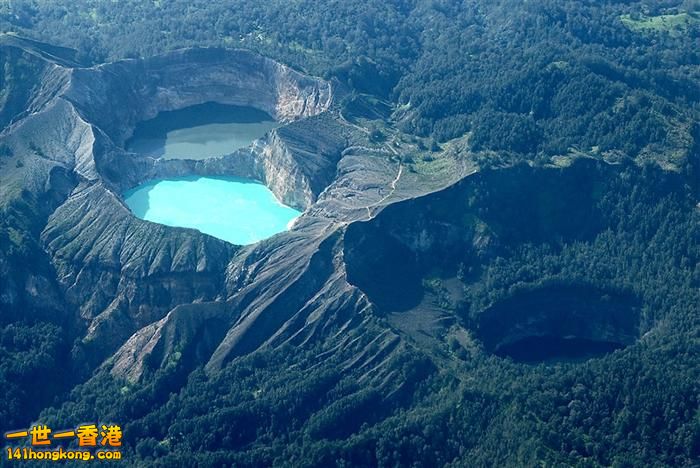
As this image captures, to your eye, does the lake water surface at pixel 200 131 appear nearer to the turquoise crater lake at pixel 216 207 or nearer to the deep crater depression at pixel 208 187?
the deep crater depression at pixel 208 187

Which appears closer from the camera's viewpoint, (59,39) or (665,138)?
(665,138)

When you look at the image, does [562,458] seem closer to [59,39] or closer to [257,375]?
[257,375]

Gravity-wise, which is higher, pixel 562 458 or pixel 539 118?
pixel 539 118

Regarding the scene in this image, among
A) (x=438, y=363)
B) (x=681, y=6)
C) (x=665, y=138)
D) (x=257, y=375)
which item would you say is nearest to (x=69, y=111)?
(x=257, y=375)

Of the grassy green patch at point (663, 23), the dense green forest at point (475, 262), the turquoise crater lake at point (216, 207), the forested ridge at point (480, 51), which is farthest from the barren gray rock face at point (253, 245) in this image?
the grassy green patch at point (663, 23)

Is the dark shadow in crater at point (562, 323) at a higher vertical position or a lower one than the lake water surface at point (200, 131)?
lower

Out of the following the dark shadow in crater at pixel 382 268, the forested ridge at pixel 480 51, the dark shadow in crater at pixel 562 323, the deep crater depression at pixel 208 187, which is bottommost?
the dark shadow in crater at pixel 562 323
